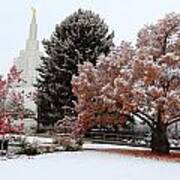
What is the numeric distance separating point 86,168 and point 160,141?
7.04 m

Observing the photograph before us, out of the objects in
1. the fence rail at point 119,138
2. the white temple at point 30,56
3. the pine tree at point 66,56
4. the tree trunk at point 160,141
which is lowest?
the tree trunk at point 160,141

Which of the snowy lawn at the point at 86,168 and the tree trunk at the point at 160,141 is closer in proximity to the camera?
the snowy lawn at the point at 86,168

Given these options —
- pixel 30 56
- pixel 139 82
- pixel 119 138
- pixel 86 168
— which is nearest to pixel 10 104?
pixel 139 82

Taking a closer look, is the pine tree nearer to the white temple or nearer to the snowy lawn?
the snowy lawn

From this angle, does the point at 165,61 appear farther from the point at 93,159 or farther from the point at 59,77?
the point at 59,77

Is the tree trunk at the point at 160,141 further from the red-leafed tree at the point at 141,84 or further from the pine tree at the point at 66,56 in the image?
the pine tree at the point at 66,56

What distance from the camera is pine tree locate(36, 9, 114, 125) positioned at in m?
29.3

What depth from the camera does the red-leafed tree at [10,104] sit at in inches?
704

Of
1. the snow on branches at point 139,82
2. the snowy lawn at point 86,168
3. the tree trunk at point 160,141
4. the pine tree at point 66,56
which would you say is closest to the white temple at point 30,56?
the pine tree at point 66,56

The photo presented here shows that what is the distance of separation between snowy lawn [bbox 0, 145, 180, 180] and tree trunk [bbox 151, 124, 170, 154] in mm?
3142

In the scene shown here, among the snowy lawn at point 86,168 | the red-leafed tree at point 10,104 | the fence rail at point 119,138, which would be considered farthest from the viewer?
the fence rail at point 119,138

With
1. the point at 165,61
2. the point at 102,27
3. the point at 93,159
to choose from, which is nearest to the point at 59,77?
the point at 102,27

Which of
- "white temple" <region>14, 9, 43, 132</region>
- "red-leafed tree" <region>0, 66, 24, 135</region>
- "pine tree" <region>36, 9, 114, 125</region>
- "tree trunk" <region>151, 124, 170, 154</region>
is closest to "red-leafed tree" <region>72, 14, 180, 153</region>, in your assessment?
"tree trunk" <region>151, 124, 170, 154</region>

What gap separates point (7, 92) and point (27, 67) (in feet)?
99.9
